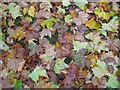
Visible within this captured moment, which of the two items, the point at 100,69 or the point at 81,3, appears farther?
the point at 81,3

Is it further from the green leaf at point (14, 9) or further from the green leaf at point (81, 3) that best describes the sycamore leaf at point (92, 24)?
the green leaf at point (14, 9)

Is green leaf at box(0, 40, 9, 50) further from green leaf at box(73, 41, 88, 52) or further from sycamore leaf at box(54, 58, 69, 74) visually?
green leaf at box(73, 41, 88, 52)

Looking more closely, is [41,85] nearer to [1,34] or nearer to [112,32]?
[1,34]

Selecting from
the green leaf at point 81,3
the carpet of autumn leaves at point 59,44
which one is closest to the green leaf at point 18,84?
the carpet of autumn leaves at point 59,44

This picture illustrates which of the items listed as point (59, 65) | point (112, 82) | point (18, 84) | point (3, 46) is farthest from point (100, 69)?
point (3, 46)

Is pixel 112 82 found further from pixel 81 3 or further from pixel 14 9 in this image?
pixel 14 9

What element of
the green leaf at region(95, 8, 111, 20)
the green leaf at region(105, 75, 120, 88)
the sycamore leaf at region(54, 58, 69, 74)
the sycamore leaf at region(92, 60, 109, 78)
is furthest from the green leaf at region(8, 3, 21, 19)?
the green leaf at region(105, 75, 120, 88)
